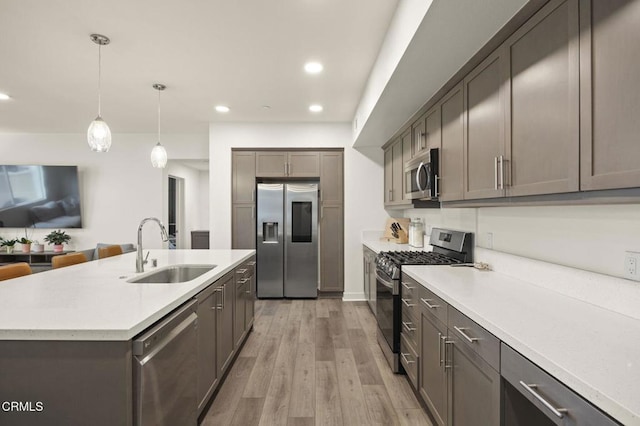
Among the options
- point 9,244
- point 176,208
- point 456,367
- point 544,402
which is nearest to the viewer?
point 544,402

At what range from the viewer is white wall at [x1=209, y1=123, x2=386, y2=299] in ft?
15.8

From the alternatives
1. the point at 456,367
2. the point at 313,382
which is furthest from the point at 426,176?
the point at 313,382

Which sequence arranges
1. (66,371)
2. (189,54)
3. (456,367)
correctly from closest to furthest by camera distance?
(66,371) → (456,367) → (189,54)

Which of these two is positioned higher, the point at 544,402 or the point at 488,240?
the point at 488,240

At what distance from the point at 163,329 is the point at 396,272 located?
1661 mm

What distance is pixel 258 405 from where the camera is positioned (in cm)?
217

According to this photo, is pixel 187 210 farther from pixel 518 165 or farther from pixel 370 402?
pixel 518 165

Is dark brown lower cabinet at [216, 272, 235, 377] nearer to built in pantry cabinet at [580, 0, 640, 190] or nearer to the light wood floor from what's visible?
the light wood floor

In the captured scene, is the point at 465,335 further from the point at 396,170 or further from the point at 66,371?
the point at 396,170

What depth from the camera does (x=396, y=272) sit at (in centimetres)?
244

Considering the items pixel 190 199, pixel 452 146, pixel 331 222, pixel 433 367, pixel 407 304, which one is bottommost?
pixel 433 367

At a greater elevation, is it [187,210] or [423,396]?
[187,210]

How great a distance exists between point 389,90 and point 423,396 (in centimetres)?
221

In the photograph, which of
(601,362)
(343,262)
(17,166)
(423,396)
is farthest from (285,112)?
(17,166)
